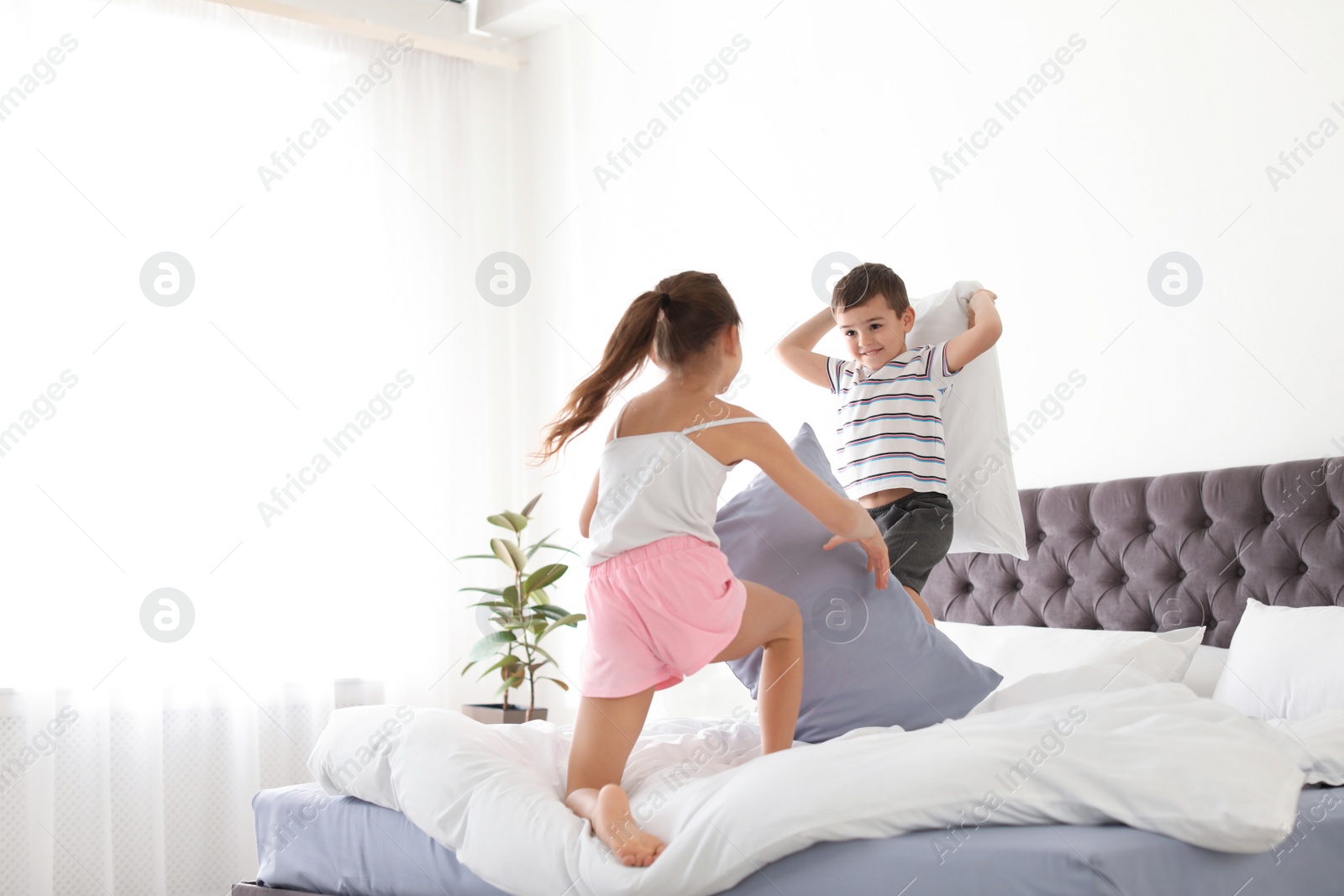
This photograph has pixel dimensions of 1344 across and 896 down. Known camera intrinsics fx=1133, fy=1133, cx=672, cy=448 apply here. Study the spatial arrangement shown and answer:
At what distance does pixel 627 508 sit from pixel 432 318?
269 centimetres

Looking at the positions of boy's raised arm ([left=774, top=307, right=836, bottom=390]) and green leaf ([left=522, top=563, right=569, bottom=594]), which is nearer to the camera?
boy's raised arm ([left=774, top=307, right=836, bottom=390])

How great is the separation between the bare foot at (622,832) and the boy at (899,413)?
3.13 feet

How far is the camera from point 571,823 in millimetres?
1492

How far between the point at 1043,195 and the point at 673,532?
169 cm

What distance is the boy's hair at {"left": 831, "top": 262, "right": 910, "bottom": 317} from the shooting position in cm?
237

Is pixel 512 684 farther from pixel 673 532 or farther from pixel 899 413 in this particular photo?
pixel 673 532

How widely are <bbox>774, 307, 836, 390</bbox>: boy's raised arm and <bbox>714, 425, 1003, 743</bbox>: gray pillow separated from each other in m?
0.54

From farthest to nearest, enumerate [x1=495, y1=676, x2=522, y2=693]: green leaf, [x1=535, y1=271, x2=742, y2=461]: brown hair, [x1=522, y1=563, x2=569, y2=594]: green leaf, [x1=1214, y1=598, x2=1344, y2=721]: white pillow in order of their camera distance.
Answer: [x1=522, y1=563, x2=569, y2=594]: green leaf → [x1=495, y1=676, x2=522, y2=693]: green leaf → [x1=1214, y1=598, x2=1344, y2=721]: white pillow → [x1=535, y1=271, x2=742, y2=461]: brown hair

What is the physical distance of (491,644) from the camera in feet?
12.2

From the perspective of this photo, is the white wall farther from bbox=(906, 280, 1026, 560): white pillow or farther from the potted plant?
the potted plant

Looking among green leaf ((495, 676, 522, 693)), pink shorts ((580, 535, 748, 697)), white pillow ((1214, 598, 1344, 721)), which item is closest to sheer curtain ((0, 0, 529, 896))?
green leaf ((495, 676, 522, 693))

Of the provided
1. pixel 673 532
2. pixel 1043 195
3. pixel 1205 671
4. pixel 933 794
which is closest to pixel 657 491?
pixel 673 532

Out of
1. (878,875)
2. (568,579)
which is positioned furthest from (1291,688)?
(568,579)

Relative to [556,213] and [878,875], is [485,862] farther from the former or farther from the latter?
[556,213]
